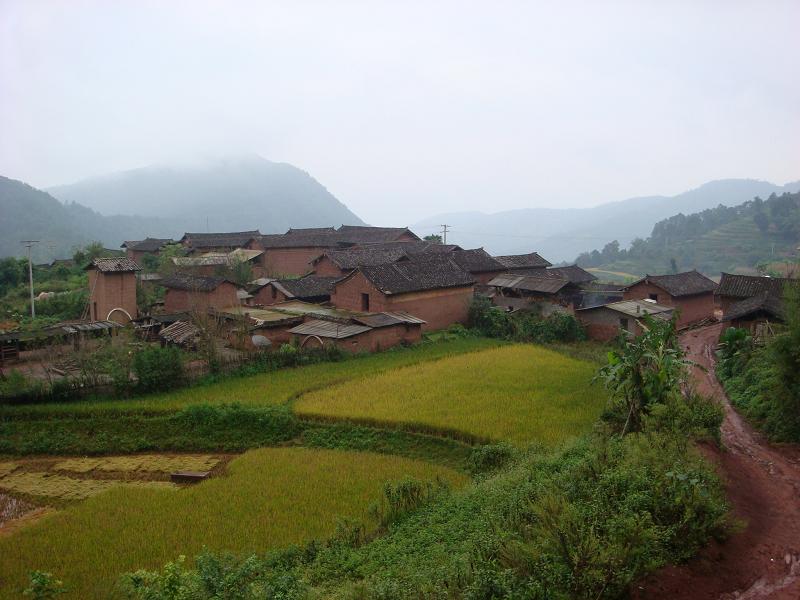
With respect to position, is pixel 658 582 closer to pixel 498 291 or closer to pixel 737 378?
pixel 737 378

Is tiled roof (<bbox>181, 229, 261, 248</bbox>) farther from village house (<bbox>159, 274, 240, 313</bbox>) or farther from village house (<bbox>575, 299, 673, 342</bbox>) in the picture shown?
village house (<bbox>575, 299, 673, 342</bbox>)

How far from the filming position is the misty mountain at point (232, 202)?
149 m

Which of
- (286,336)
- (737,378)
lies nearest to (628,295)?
(737,378)

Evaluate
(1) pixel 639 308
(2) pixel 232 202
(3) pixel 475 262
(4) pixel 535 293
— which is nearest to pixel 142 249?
(3) pixel 475 262

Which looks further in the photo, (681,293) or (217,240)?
(217,240)

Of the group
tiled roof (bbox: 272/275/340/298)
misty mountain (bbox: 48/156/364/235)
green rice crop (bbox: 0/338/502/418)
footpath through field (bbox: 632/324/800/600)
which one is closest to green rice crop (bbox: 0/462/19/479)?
green rice crop (bbox: 0/338/502/418)

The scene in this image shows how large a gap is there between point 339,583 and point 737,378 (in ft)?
48.3

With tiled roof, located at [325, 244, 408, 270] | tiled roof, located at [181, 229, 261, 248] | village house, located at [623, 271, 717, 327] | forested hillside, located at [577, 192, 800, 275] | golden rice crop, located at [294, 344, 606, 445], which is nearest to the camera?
golden rice crop, located at [294, 344, 606, 445]

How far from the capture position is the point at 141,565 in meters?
10.3

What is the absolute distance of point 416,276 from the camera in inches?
1190

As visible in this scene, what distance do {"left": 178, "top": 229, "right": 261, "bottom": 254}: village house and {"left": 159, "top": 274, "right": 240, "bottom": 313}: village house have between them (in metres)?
16.3

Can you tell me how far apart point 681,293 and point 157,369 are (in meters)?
24.1

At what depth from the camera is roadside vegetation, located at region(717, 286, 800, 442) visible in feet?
44.8

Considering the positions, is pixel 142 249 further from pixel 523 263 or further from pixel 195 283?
pixel 523 263
